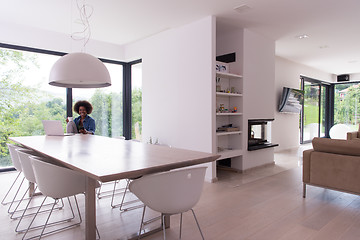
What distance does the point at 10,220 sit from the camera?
262cm

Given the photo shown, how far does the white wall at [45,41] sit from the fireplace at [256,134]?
3.63m

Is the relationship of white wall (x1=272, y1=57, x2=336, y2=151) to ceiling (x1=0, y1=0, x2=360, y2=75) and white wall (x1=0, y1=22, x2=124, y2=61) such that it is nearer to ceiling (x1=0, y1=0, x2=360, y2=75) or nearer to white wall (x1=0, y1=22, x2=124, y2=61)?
ceiling (x1=0, y1=0, x2=360, y2=75)

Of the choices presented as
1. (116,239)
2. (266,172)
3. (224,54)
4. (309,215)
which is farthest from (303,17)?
(116,239)

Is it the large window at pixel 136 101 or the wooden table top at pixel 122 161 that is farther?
the large window at pixel 136 101

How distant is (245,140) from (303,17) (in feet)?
7.67

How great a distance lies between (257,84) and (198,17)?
1821 mm

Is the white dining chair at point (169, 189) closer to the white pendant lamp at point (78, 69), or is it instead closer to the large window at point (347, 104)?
the white pendant lamp at point (78, 69)

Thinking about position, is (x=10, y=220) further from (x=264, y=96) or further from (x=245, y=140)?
(x=264, y=96)

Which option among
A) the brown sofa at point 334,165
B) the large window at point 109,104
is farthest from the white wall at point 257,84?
the large window at point 109,104

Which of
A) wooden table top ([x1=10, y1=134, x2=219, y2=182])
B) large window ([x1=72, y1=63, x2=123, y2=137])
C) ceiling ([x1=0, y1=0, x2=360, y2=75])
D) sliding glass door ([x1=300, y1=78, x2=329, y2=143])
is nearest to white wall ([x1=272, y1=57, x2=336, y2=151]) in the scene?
sliding glass door ([x1=300, y1=78, x2=329, y2=143])

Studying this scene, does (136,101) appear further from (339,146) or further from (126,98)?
(339,146)

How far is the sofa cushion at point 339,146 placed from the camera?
115 inches

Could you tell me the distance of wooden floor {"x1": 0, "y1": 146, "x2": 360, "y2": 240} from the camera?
2.32 metres

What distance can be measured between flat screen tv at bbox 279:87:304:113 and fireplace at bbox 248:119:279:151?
2.03 m
